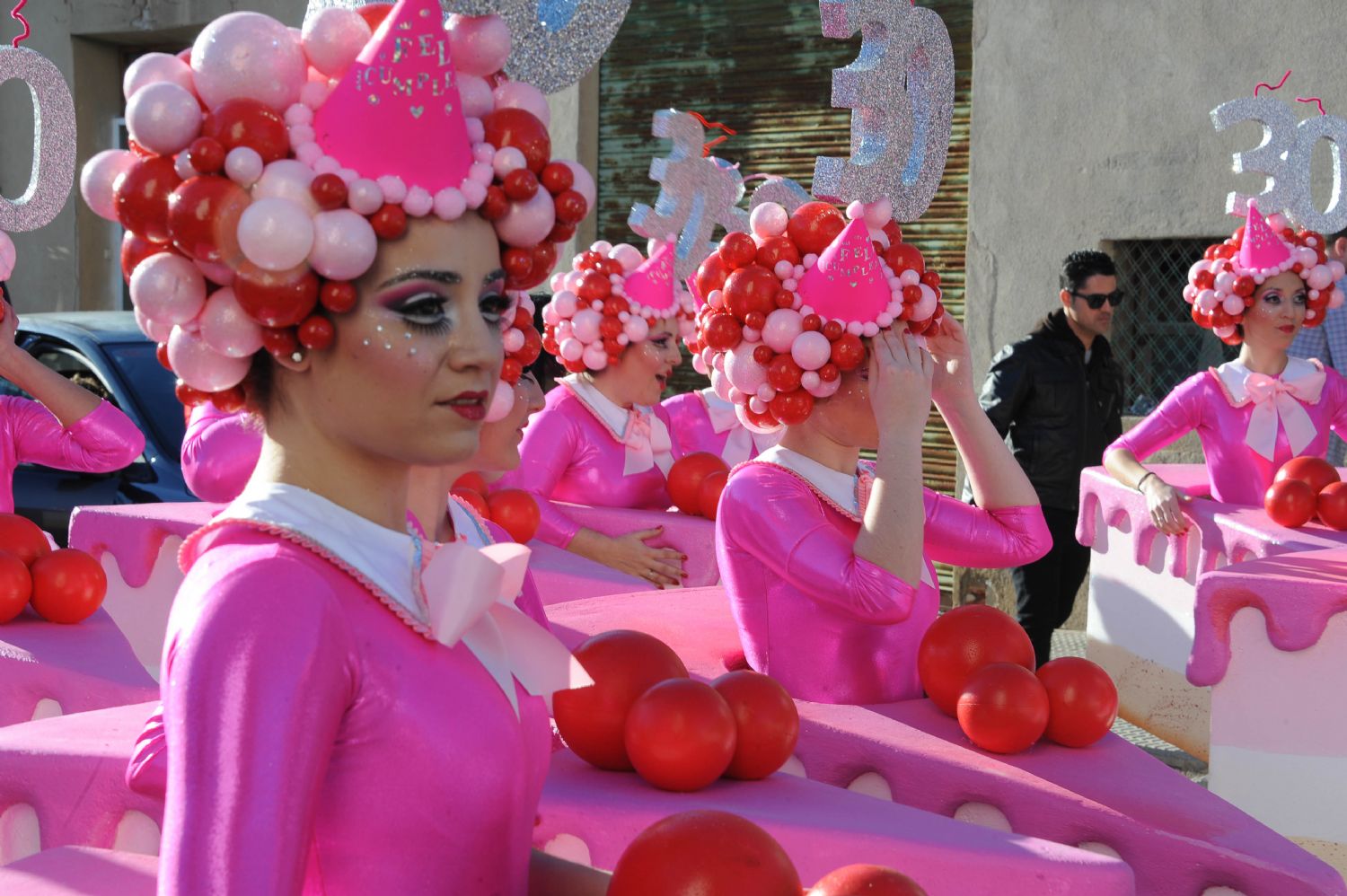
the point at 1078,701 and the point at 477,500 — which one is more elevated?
the point at 1078,701

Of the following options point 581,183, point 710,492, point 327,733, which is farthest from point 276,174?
point 710,492

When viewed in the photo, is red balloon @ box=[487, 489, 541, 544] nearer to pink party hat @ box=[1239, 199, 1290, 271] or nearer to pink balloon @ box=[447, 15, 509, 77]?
pink party hat @ box=[1239, 199, 1290, 271]

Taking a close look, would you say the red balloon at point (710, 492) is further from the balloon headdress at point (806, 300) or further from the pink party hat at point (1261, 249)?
the pink party hat at point (1261, 249)

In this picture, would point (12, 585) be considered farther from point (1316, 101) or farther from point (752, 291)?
point (1316, 101)

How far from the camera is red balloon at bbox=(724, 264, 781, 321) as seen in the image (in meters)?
2.96

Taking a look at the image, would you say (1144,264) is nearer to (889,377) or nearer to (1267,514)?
(1267,514)

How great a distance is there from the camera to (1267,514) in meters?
4.95

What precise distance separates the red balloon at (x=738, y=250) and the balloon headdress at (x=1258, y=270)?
3100 millimetres

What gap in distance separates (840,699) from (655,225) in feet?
10.7

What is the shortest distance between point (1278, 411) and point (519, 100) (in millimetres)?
4504

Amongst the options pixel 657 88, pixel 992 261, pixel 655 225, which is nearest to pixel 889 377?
pixel 655 225

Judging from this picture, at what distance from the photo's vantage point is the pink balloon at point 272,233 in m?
1.44

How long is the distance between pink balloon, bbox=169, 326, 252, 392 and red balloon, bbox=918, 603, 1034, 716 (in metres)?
1.65

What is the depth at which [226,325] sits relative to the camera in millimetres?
1520
